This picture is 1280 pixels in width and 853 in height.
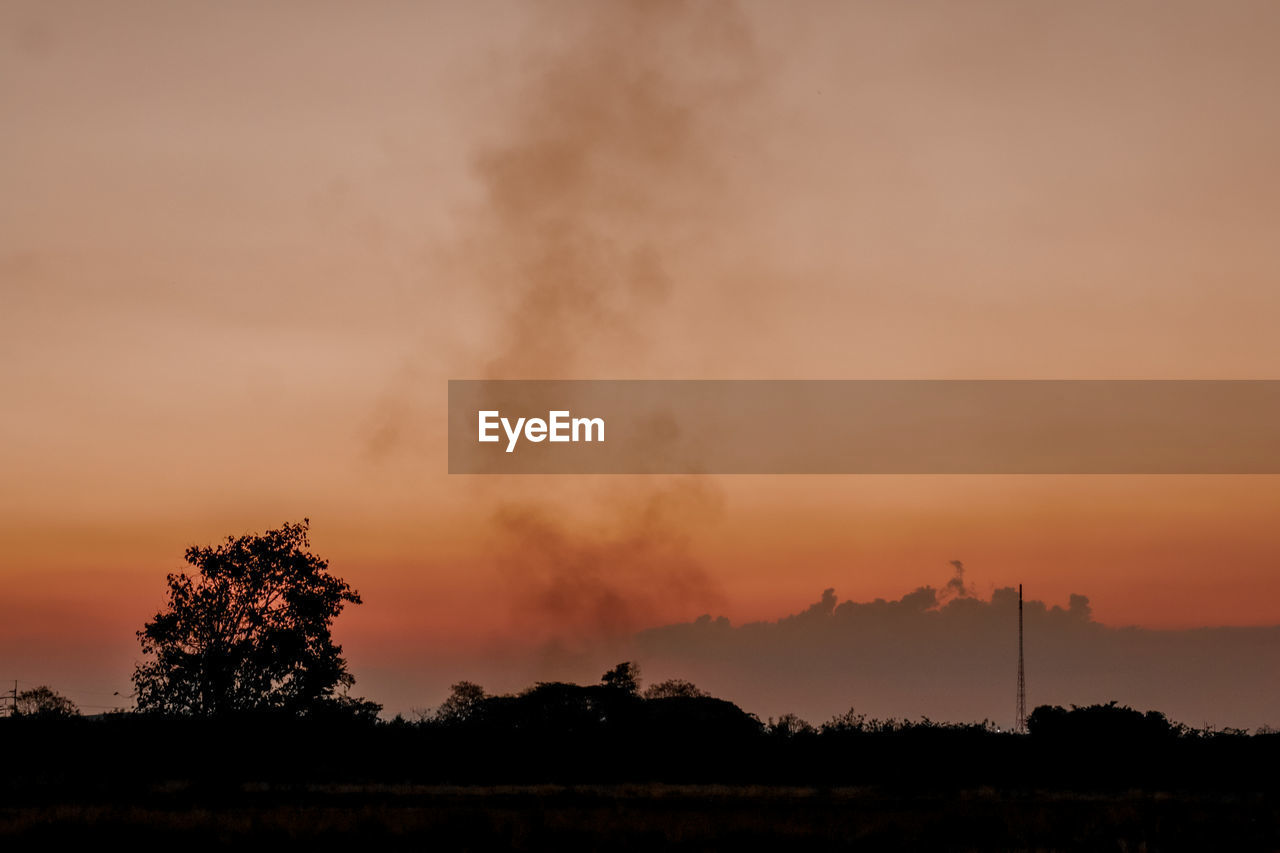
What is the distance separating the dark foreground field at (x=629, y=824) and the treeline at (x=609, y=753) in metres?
10.4

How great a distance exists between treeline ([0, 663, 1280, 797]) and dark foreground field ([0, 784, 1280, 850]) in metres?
10.4

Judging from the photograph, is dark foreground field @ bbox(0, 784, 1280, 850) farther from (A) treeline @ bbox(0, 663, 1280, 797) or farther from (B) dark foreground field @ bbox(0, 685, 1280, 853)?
(A) treeline @ bbox(0, 663, 1280, 797)

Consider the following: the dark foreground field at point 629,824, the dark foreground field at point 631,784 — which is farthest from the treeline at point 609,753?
the dark foreground field at point 629,824

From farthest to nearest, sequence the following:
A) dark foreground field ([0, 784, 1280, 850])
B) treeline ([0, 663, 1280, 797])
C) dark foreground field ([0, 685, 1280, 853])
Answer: treeline ([0, 663, 1280, 797]), dark foreground field ([0, 685, 1280, 853]), dark foreground field ([0, 784, 1280, 850])

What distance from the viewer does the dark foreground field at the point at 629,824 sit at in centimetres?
2667

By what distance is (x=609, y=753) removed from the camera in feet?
179

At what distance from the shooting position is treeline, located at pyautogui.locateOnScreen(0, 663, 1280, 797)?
1939 inches

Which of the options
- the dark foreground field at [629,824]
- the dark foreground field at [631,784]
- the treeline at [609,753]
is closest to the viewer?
the dark foreground field at [629,824]

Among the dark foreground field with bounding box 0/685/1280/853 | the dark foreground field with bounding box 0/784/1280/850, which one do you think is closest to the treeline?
the dark foreground field with bounding box 0/685/1280/853

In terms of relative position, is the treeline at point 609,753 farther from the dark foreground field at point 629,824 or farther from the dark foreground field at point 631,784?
the dark foreground field at point 629,824

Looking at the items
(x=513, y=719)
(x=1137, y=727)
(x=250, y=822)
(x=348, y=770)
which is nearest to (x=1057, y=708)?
(x=1137, y=727)

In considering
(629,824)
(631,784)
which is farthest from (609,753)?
(629,824)

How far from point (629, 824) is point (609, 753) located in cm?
2616

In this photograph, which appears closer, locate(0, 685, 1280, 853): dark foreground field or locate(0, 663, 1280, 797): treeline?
locate(0, 685, 1280, 853): dark foreground field
